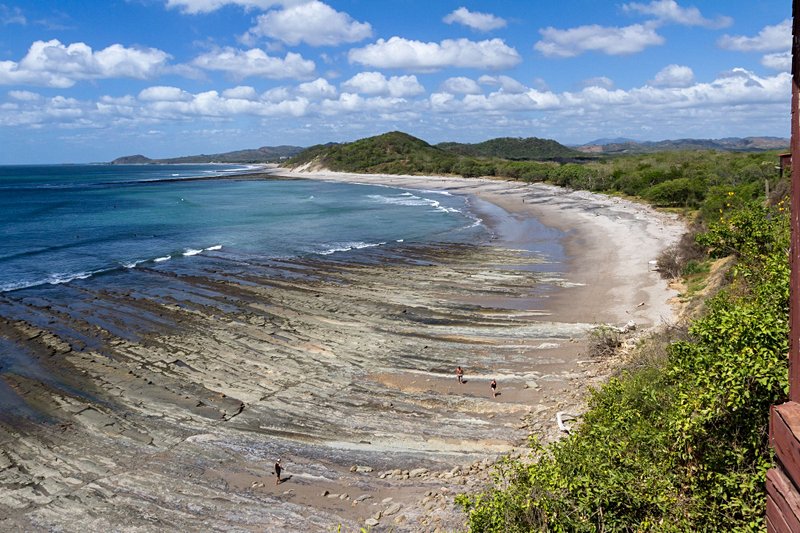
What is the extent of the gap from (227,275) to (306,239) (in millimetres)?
16186

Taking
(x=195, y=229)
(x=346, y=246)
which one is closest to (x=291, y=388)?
(x=346, y=246)

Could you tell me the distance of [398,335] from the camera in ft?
77.3

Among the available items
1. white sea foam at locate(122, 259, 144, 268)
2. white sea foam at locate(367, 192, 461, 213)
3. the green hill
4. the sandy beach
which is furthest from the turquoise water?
the green hill

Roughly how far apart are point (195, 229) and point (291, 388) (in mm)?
46453

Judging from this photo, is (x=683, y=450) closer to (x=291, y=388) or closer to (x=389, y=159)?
(x=291, y=388)

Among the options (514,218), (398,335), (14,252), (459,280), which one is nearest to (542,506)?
(398,335)

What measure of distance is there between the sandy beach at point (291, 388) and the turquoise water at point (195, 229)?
7779 millimetres

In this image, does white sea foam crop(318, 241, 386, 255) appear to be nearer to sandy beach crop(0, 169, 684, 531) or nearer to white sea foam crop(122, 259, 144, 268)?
sandy beach crop(0, 169, 684, 531)

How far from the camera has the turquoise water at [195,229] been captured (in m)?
42.9

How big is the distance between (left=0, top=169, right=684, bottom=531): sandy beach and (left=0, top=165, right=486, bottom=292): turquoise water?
778cm

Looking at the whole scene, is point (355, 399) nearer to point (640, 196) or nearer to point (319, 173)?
point (640, 196)

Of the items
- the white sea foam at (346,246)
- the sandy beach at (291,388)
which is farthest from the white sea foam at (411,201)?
the sandy beach at (291,388)

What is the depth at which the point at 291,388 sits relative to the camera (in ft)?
61.3

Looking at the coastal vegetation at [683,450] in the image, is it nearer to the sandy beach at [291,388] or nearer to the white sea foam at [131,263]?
the sandy beach at [291,388]
